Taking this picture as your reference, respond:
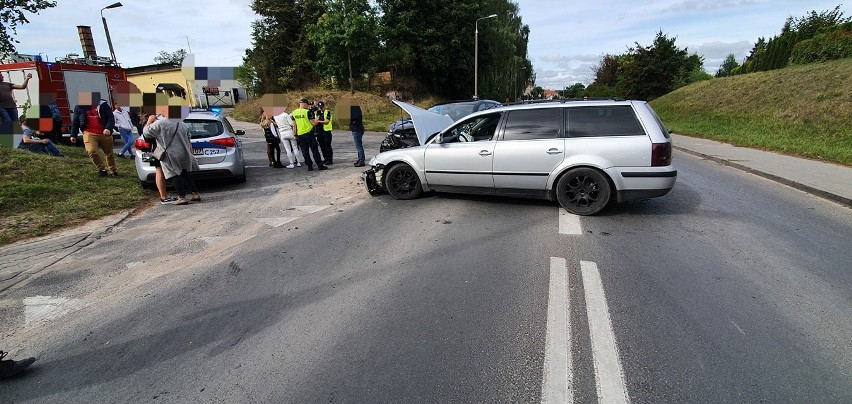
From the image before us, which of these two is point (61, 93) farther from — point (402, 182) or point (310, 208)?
point (402, 182)

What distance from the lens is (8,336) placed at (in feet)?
10.4

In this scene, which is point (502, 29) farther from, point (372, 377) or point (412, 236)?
point (372, 377)

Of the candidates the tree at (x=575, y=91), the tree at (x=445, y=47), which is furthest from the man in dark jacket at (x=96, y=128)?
the tree at (x=575, y=91)

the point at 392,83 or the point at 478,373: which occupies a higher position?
the point at 392,83

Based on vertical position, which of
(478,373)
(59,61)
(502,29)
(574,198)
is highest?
(502,29)

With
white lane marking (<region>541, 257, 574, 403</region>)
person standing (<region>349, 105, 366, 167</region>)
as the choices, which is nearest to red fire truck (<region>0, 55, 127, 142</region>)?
person standing (<region>349, 105, 366, 167</region>)

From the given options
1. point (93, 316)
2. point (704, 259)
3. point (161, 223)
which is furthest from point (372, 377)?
point (161, 223)

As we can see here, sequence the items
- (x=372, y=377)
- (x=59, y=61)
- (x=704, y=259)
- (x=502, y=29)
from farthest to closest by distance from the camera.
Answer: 1. (x=502, y=29)
2. (x=59, y=61)
3. (x=704, y=259)
4. (x=372, y=377)

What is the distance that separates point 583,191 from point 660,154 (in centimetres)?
101

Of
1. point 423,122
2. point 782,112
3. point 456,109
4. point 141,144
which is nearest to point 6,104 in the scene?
point 141,144

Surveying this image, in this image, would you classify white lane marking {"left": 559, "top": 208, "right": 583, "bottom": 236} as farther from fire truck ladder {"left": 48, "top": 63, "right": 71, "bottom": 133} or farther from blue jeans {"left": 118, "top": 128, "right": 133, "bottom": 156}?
fire truck ladder {"left": 48, "top": 63, "right": 71, "bottom": 133}

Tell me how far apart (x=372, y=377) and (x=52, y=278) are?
3.86 m

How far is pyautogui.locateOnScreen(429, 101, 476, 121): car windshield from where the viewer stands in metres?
12.4

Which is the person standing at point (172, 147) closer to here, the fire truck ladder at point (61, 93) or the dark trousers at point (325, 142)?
the dark trousers at point (325, 142)
